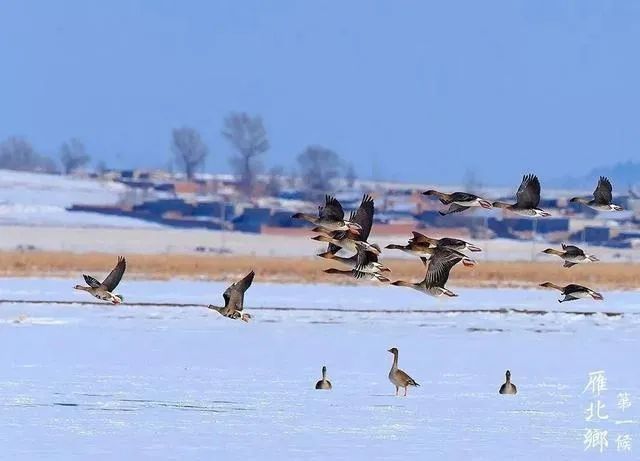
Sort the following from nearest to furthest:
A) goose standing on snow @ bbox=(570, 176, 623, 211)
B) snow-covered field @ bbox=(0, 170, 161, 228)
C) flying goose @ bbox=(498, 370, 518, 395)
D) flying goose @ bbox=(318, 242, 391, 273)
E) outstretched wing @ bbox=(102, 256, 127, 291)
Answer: flying goose @ bbox=(318, 242, 391, 273) < goose standing on snow @ bbox=(570, 176, 623, 211) < outstretched wing @ bbox=(102, 256, 127, 291) < flying goose @ bbox=(498, 370, 518, 395) < snow-covered field @ bbox=(0, 170, 161, 228)

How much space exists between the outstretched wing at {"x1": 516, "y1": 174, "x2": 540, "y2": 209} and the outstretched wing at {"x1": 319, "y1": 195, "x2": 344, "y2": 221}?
5.69 feet

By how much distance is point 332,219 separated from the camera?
1891 cm

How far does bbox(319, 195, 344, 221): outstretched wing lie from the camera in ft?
62.2

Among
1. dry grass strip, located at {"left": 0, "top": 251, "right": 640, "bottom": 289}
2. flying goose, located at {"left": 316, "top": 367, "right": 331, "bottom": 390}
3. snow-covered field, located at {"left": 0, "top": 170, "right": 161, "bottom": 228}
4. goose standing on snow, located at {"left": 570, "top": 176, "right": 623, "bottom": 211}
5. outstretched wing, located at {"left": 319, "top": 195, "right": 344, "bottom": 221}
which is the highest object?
goose standing on snow, located at {"left": 570, "top": 176, "right": 623, "bottom": 211}

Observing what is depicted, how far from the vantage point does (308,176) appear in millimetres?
154500

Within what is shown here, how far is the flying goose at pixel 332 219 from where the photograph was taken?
739 inches

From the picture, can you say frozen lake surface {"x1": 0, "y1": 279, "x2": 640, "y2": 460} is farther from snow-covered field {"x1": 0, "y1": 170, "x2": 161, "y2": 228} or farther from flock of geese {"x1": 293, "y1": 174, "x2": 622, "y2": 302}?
snow-covered field {"x1": 0, "y1": 170, "x2": 161, "y2": 228}

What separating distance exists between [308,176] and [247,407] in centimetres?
13537

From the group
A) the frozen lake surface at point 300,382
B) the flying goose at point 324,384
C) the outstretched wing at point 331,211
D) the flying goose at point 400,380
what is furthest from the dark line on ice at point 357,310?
the outstretched wing at point 331,211

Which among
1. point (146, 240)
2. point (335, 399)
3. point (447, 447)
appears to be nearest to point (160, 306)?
point (335, 399)

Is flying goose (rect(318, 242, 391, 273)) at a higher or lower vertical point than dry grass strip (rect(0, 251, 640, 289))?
higher

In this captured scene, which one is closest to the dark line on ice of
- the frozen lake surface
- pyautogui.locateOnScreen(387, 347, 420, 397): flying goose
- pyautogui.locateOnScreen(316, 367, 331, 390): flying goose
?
the frozen lake surface

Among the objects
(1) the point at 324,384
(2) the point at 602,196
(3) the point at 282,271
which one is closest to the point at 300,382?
(1) the point at 324,384

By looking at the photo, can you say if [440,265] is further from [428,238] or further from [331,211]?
[331,211]
